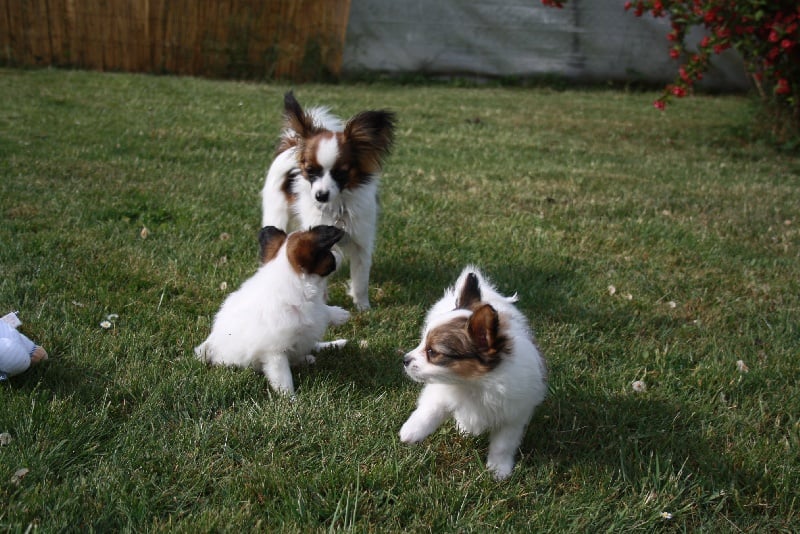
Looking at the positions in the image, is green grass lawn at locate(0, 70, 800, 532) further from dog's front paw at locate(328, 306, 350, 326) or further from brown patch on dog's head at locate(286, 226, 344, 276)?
brown patch on dog's head at locate(286, 226, 344, 276)

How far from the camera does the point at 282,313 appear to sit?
3.36 metres

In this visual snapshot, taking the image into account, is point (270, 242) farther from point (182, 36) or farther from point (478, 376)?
point (182, 36)

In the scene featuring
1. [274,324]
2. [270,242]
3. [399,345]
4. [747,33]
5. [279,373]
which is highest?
[747,33]

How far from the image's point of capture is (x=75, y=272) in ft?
14.7

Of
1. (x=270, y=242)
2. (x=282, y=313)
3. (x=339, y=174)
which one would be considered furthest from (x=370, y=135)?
(x=282, y=313)

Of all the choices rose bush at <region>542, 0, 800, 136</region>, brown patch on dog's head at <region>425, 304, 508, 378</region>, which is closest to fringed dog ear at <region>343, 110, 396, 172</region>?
brown patch on dog's head at <region>425, 304, 508, 378</region>

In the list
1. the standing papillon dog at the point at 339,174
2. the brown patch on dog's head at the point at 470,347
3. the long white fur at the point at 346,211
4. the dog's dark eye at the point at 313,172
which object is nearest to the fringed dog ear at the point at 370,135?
the standing papillon dog at the point at 339,174

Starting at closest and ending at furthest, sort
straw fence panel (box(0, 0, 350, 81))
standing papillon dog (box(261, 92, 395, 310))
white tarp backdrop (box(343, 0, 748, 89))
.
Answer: standing papillon dog (box(261, 92, 395, 310))
straw fence panel (box(0, 0, 350, 81))
white tarp backdrop (box(343, 0, 748, 89))

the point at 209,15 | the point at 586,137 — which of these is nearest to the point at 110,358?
the point at 586,137

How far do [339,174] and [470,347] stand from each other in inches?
77.6

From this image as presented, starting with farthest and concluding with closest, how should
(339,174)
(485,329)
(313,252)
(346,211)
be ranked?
1. (346,211)
2. (339,174)
3. (313,252)
4. (485,329)

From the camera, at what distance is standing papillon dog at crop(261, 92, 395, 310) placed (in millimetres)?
4375

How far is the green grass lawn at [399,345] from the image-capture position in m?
2.68

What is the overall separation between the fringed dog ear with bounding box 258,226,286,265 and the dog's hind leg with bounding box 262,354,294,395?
55cm
